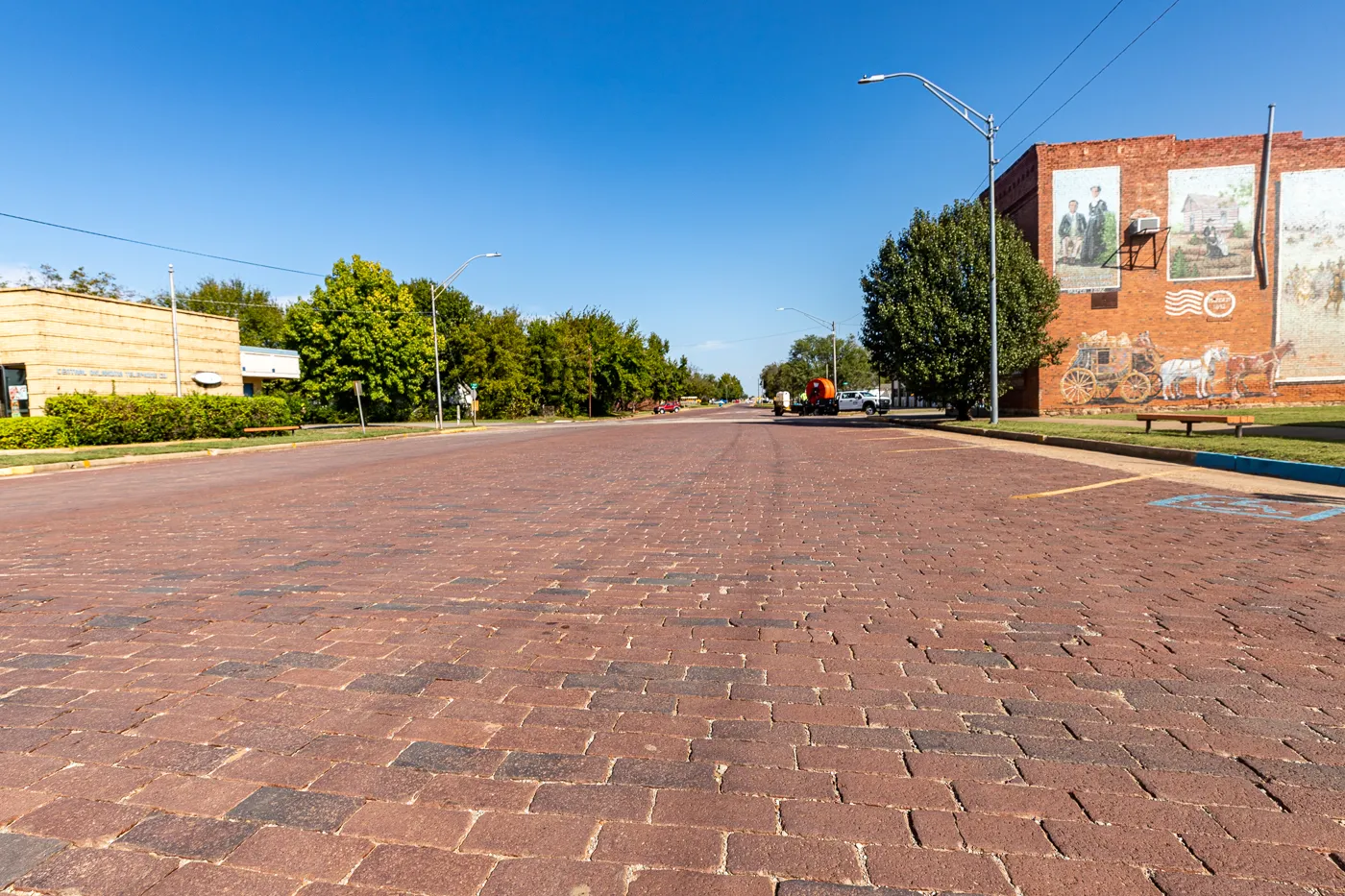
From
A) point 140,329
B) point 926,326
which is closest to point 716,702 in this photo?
point 926,326

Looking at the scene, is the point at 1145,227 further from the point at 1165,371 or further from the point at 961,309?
the point at 961,309

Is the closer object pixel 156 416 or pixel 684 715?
pixel 684 715

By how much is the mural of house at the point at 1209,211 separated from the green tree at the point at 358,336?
145ft

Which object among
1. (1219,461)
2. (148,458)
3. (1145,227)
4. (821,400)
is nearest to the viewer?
(1219,461)

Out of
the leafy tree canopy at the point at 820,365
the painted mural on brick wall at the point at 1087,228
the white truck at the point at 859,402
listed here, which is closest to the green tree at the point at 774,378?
the leafy tree canopy at the point at 820,365

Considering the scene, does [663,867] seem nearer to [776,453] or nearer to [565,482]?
[565,482]

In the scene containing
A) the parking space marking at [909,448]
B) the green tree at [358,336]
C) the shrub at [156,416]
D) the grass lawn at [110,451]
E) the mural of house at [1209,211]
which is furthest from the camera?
the green tree at [358,336]

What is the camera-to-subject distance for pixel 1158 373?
2825cm

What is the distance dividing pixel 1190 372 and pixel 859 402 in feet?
92.8

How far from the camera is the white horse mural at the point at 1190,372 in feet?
91.7

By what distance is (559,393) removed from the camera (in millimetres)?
64438

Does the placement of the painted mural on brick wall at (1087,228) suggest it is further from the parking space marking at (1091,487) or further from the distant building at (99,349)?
the distant building at (99,349)

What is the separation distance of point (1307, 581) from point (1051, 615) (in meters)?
2.28

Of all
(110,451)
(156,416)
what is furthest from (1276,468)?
(156,416)
